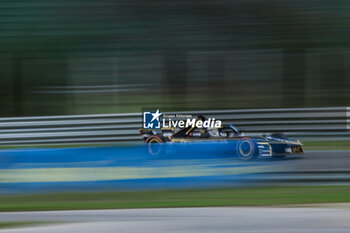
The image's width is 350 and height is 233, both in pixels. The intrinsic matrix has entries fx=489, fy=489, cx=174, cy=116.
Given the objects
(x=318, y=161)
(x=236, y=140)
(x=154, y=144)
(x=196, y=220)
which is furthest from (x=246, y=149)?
(x=196, y=220)

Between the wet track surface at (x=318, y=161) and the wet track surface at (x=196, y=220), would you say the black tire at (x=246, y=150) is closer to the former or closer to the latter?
the wet track surface at (x=318, y=161)

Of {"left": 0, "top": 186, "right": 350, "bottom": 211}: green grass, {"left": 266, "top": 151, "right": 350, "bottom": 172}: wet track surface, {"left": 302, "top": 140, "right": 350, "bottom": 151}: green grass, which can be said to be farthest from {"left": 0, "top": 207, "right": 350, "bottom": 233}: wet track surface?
{"left": 302, "top": 140, "right": 350, "bottom": 151}: green grass

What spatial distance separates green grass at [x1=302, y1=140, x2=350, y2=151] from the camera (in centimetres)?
980

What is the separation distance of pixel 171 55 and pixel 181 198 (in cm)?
716

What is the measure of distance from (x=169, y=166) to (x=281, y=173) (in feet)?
5.25

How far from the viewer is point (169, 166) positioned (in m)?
7.11

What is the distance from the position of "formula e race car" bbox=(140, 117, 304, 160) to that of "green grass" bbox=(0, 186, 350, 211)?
2.01 m

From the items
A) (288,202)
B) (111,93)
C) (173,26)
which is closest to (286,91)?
(173,26)

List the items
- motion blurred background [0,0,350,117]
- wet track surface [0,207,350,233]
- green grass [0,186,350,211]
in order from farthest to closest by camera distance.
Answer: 1. motion blurred background [0,0,350,117]
2. green grass [0,186,350,211]
3. wet track surface [0,207,350,233]

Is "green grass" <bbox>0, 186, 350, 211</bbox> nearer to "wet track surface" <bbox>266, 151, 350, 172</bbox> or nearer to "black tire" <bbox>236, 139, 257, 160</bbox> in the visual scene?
"wet track surface" <bbox>266, 151, 350, 172</bbox>

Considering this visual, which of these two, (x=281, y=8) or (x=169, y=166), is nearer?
(x=169, y=166)

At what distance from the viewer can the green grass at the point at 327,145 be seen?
9.80 metres

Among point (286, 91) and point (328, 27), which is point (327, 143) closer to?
point (286, 91)

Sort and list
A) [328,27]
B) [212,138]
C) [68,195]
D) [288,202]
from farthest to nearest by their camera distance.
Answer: [328,27] → [212,138] → [68,195] → [288,202]
